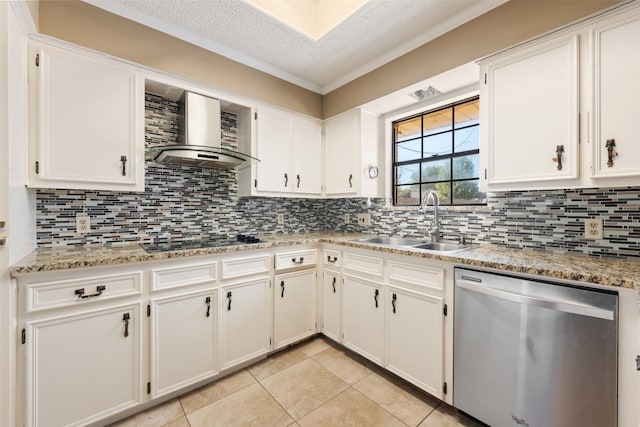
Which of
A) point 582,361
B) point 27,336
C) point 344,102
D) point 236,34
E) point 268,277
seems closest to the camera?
point 582,361

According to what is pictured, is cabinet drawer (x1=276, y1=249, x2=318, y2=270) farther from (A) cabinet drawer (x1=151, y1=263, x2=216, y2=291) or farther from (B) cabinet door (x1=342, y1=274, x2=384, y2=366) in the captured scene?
(A) cabinet drawer (x1=151, y1=263, x2=216, y2=291)

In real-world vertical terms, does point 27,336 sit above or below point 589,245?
below

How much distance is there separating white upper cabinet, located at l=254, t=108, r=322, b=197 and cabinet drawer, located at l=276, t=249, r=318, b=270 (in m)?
0.62

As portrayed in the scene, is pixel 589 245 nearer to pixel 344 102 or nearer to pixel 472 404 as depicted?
pixel 472 404

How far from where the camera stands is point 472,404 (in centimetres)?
149

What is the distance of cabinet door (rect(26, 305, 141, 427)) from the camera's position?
1319 mm

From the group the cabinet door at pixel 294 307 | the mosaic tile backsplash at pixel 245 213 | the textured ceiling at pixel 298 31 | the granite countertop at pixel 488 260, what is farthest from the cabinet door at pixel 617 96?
the cabinet door at pixel 294 307

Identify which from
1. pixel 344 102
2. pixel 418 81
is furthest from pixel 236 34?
pixel 418 81

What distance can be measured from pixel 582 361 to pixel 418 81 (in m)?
1.92

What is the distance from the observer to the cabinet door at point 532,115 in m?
1.41

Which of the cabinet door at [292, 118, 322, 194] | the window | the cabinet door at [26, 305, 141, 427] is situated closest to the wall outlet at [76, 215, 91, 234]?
the cabinet door at [26, 305, 141, 427]

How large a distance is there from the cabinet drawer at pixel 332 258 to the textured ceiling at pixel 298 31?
5.52ft

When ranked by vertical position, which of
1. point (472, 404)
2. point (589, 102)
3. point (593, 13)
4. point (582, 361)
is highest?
point (593, 13)

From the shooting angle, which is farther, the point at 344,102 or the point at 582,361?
the point at 344,102
